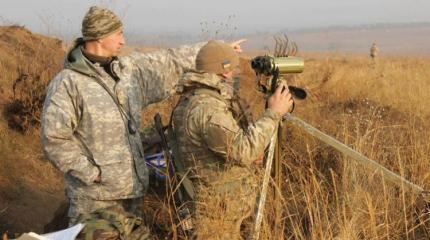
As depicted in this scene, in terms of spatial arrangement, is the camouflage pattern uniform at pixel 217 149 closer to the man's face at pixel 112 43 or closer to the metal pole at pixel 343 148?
the metal pole at pixel 343 148

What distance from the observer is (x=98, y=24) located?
3.51 m

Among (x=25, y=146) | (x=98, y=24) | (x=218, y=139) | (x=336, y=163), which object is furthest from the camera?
(x=25, y=146)

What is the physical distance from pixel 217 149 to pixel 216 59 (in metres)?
0.48

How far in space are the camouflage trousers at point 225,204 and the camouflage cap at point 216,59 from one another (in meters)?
0.55

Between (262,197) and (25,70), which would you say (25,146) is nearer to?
(25,70)

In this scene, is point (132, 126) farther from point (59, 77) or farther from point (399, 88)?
point (399, 88)

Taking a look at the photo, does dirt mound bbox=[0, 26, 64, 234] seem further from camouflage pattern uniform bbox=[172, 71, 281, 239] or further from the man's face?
camouflage pattern uniform bbox=[172, 71, 281, 239]

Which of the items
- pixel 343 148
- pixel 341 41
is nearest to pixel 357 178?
pixel 343 148

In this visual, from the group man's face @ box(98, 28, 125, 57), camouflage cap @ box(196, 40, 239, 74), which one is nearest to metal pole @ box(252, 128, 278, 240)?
camouflage cap @ box(196, 40, 239, 74)

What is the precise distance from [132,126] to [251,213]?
98cm

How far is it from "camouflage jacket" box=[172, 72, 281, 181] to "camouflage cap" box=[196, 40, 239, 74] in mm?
39

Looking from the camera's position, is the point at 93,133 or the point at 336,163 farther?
the point at 336,163

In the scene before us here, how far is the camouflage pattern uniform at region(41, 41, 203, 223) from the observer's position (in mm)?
3424

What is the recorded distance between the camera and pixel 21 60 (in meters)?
8.62
